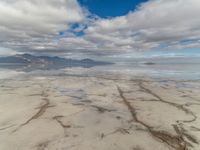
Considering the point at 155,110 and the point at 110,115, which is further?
the point at 155,110

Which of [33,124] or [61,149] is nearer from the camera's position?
[61,149]

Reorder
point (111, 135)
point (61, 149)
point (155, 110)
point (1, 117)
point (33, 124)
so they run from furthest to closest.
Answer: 1. point (155, 110)
2. point (1, 117)
3. point (33, 124)
4. point (111, 135)
5. point (61, 149)

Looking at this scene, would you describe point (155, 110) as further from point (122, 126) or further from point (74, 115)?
point (74, 115)

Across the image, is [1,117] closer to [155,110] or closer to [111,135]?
[111,135]

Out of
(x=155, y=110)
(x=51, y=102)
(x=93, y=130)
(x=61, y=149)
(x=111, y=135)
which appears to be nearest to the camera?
(x=61, y=149)

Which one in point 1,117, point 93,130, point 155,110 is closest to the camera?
point 93,130

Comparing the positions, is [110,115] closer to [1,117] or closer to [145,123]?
[145,123]

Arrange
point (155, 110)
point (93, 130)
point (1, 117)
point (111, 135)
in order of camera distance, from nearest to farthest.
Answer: point (111, 135), point (93, 130), point (1, 117), point (155, 110)

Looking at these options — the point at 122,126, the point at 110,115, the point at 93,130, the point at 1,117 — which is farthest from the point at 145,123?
the point at 1,117

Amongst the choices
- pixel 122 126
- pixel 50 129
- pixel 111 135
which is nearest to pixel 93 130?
pixel 111 135
